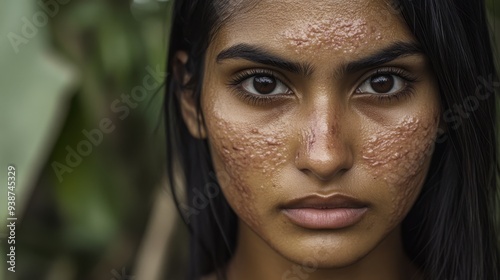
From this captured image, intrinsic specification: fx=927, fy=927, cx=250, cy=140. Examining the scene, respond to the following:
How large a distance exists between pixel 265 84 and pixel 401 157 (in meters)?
0.22

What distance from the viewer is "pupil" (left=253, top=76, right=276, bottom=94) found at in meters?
1.35

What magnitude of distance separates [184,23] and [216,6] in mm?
118

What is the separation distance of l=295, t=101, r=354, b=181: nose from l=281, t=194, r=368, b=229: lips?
1.6 inches

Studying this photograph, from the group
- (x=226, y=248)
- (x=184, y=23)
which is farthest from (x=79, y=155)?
(x=184, y=23)

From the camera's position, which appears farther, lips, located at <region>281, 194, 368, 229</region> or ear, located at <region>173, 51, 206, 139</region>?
ear, located at <region>173, 51, 206, 139</region>

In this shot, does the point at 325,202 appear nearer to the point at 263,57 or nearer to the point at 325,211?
the point at 325,211

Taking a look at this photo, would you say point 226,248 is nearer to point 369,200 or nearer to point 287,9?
point 369,200

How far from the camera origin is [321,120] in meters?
1.29

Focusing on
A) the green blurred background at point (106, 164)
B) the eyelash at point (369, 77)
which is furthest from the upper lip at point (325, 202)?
the green blurred background at point (106, 164)

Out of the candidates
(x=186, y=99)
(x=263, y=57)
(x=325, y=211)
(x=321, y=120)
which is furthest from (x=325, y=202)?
(x=186, y=99)

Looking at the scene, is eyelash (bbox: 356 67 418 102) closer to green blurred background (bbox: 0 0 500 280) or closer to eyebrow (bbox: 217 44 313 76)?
eyebrow (bbox: 217 44 313 76)

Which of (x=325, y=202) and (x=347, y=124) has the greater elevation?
(x=347, y=124)

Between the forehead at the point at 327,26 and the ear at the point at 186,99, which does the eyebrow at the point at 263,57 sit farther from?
the ear at the point at 186,99

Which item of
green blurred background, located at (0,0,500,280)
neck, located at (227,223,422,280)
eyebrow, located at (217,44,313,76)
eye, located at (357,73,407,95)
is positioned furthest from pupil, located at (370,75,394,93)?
green blurred background, located at (0,0,500,280)
